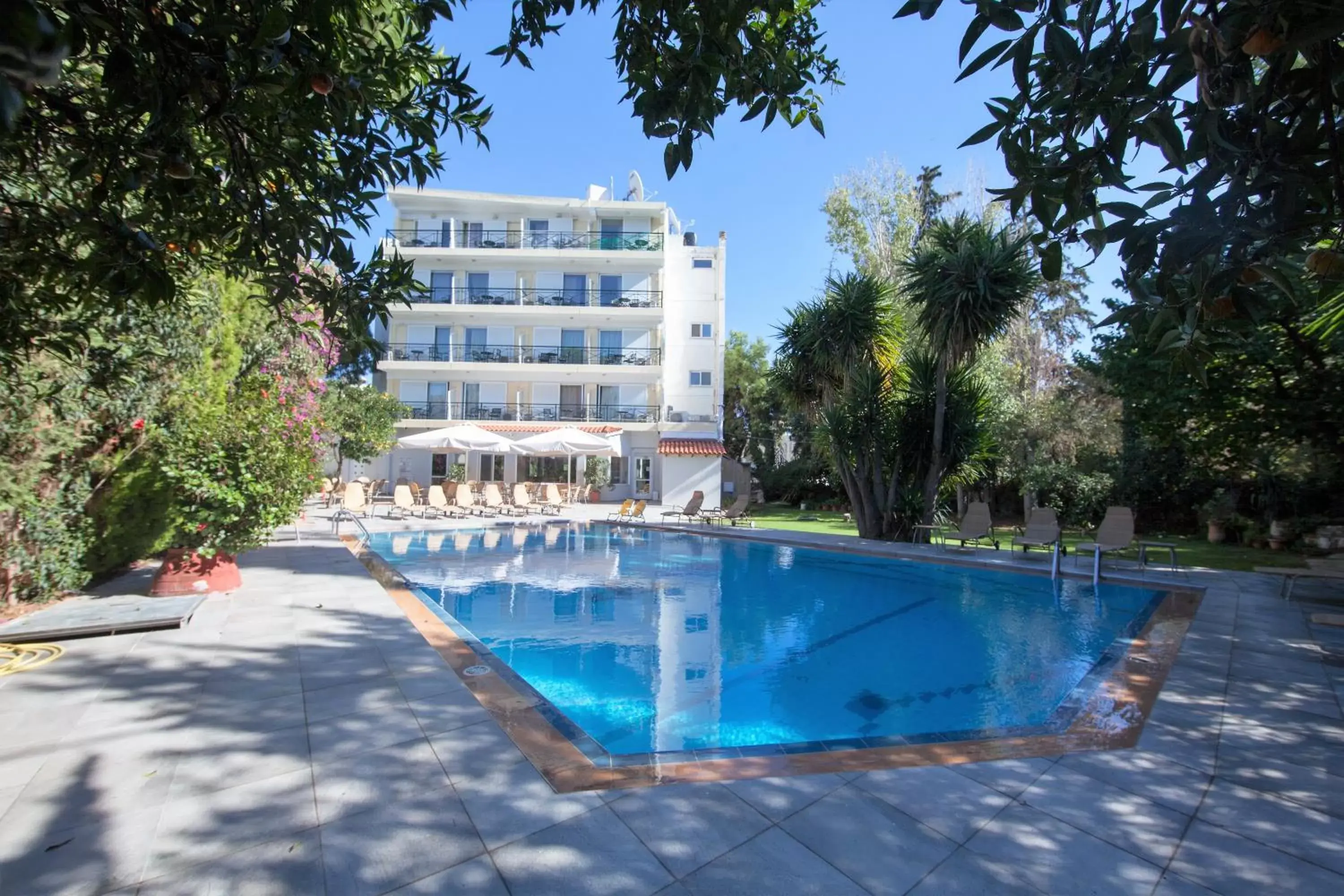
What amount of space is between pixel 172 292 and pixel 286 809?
244 centimetres

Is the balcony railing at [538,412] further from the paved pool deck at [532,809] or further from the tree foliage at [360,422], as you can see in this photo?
the paved pool deck at [532,809]

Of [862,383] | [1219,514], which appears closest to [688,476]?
[862,383]

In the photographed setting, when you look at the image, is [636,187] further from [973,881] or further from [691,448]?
[973,881]

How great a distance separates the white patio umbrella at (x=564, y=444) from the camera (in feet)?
74.8

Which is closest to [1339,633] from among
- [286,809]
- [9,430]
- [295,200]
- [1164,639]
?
[1164,639]

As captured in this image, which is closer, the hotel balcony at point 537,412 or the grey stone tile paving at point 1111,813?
the grey stone tile paving at point 1111,813

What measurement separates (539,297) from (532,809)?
3286cm

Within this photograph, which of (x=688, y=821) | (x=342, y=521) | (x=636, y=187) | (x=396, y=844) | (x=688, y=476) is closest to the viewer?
(x=396, y=844)

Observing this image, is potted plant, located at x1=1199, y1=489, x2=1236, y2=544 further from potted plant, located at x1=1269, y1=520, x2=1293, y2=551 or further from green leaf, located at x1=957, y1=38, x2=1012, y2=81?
green leaf, located at x1=957, y1=38, x2=1012, y2=81

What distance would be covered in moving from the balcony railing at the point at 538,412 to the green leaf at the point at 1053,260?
3060 centimetres

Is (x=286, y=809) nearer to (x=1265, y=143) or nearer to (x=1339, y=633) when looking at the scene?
(x=1265, y=143)

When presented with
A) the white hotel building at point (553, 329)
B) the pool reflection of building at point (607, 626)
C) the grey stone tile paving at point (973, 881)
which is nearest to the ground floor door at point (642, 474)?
the white hotel building at point (553, 329)

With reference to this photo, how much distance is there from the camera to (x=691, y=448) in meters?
29.5

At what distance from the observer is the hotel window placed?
105 feet
